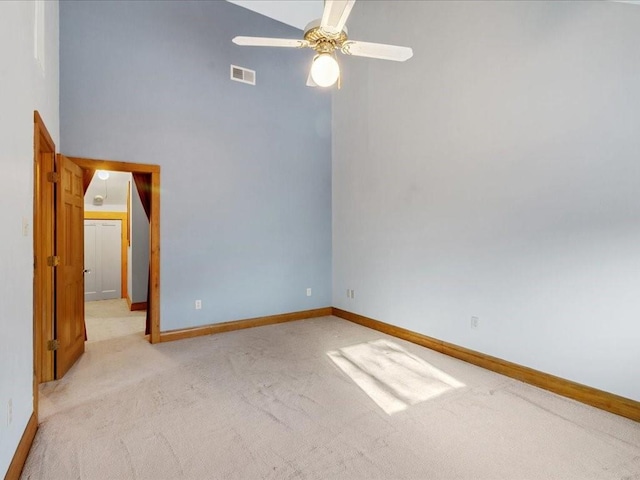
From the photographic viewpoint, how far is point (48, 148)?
115 inches

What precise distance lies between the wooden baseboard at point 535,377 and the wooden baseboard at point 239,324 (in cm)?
123

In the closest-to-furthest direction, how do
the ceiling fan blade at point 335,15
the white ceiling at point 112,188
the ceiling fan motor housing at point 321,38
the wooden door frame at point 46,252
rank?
the ceiling fan blade at point 335,15
the ceiling fan motor housing at point 321,38
the wooden door frame at point 46,252
the white ceiling at point 112,188

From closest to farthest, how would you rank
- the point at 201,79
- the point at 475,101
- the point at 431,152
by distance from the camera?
1. the point at 475,101
2. the point at 431,152
3. the point at 201,79

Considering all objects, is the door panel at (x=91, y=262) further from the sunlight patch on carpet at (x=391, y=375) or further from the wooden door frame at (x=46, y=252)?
the sunlight patch on carpet at (x=391, y=375)

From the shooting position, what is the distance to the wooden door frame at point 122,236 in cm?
711

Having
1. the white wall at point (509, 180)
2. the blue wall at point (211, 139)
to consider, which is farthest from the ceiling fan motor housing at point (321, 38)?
the blue wall at point (211, 139)

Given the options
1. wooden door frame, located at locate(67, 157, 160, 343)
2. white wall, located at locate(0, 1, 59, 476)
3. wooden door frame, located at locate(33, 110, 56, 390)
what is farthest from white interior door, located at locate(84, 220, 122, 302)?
white wall, located at locate(0, 1, 59, 476)

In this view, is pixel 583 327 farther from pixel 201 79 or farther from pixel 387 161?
pixel 201 79

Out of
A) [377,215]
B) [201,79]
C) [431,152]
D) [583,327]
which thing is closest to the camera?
[583,327]

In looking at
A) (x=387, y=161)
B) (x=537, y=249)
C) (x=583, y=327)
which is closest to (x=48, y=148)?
(x=387, y=161)

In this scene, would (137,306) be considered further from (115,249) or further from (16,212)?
(16,212)

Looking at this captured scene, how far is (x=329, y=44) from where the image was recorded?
92.4 inches

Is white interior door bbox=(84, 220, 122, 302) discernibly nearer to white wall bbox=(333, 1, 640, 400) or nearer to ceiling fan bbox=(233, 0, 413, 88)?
white wall bbox=(333, 1, 640, 400)

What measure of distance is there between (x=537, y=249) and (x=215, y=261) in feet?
11.3
